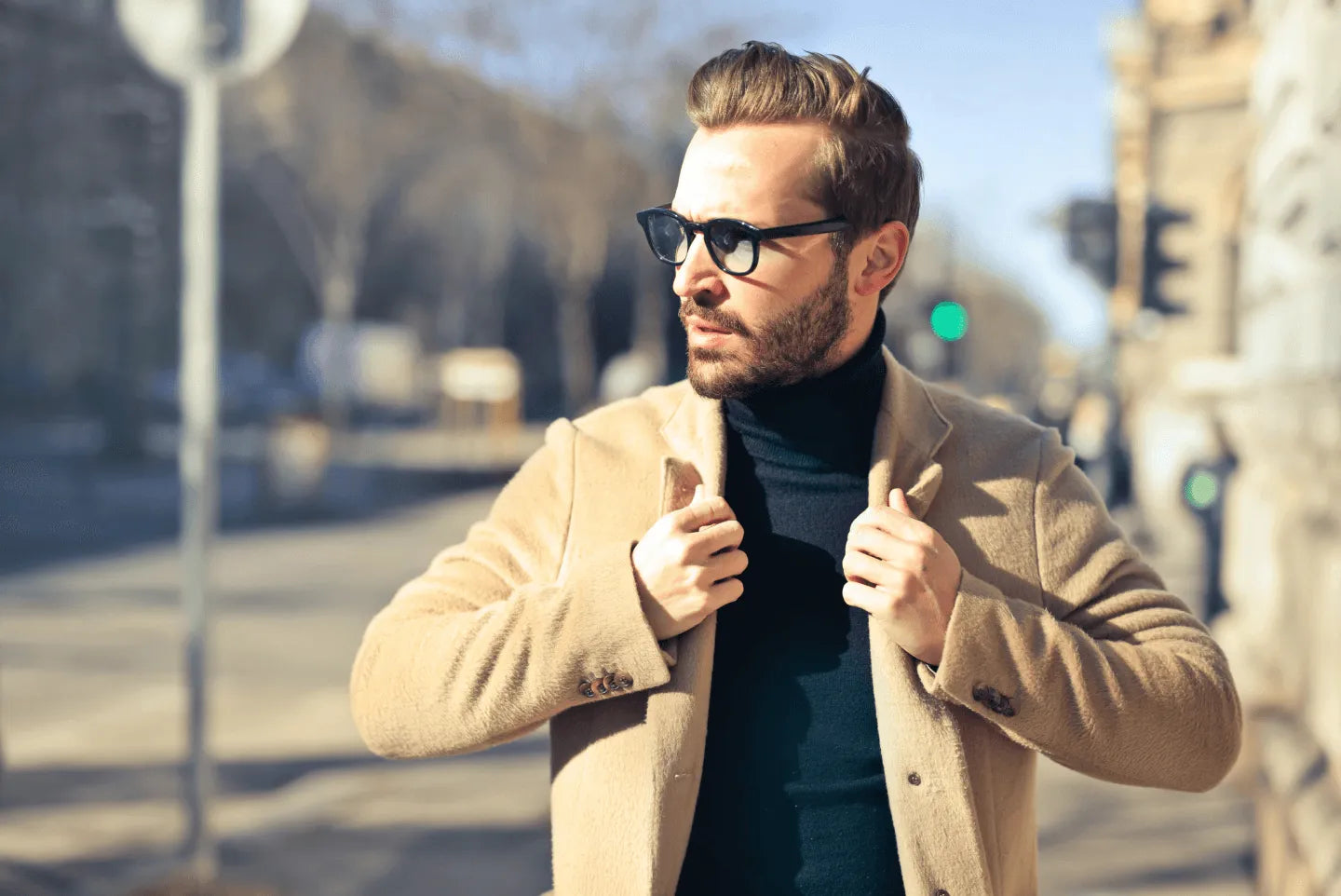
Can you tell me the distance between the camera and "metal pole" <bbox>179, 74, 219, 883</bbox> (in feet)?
17.2

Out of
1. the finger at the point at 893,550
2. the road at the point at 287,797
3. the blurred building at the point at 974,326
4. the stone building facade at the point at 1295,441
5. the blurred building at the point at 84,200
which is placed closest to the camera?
the finger at the point at 893,550

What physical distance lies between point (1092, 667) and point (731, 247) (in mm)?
693

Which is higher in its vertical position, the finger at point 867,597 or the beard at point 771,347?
the beard at point 771,347

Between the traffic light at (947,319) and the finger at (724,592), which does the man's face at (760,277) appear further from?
the traffic light at (947,319)

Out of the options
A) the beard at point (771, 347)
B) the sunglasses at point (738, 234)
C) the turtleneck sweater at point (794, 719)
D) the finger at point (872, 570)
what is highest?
the sunglasses at point (738, 234)

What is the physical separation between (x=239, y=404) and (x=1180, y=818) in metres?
27.6

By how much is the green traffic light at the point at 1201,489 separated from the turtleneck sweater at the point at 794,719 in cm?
631

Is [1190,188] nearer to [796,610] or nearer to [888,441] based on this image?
[888,441]

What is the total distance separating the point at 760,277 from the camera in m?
1.89

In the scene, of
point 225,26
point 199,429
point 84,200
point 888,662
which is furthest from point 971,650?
point 84,200

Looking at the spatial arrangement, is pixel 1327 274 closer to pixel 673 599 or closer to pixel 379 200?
pixel 673 599

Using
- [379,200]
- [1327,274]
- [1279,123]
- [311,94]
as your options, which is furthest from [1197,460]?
[379,200]

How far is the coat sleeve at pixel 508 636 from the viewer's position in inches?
74.5

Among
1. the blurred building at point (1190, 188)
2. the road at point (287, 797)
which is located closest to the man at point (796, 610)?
the road at point (287, 797)
